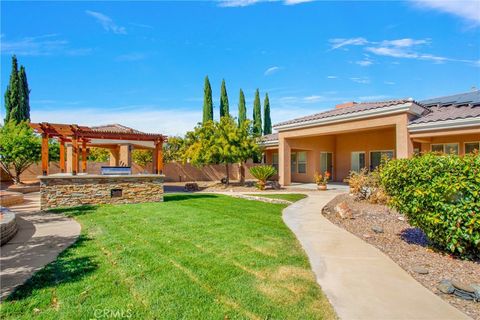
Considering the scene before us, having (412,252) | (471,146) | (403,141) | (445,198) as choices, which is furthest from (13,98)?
(471,146)

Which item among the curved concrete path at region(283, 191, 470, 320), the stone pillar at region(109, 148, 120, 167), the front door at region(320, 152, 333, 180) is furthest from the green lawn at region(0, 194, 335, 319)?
the stone pillar at region(109, 148, 120, 167)

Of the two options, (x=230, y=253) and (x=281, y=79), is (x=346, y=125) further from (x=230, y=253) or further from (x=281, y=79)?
(x=230, y=253)

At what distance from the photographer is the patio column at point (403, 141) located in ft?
44.1

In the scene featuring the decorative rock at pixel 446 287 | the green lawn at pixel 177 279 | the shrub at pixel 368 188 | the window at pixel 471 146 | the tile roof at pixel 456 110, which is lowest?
the decorative rock at pixel 446 287

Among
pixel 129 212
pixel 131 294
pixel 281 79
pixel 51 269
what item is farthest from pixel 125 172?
pixel 281 79

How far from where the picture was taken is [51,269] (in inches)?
171

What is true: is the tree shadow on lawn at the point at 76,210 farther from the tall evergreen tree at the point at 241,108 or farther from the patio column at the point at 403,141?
the tall evergreen tree at the point at 241,108

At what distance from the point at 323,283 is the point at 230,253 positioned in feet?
5.91

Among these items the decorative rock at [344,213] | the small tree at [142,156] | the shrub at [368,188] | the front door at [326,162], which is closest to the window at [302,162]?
the front door at [326,162]

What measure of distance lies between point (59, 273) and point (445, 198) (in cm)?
651

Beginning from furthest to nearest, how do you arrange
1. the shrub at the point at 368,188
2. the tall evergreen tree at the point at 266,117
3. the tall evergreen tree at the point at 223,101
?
the tall evergreen tree at the point at 266,117 → the tall evergreen tree at the point at 223,101 → the shrub at the point at 368,188
